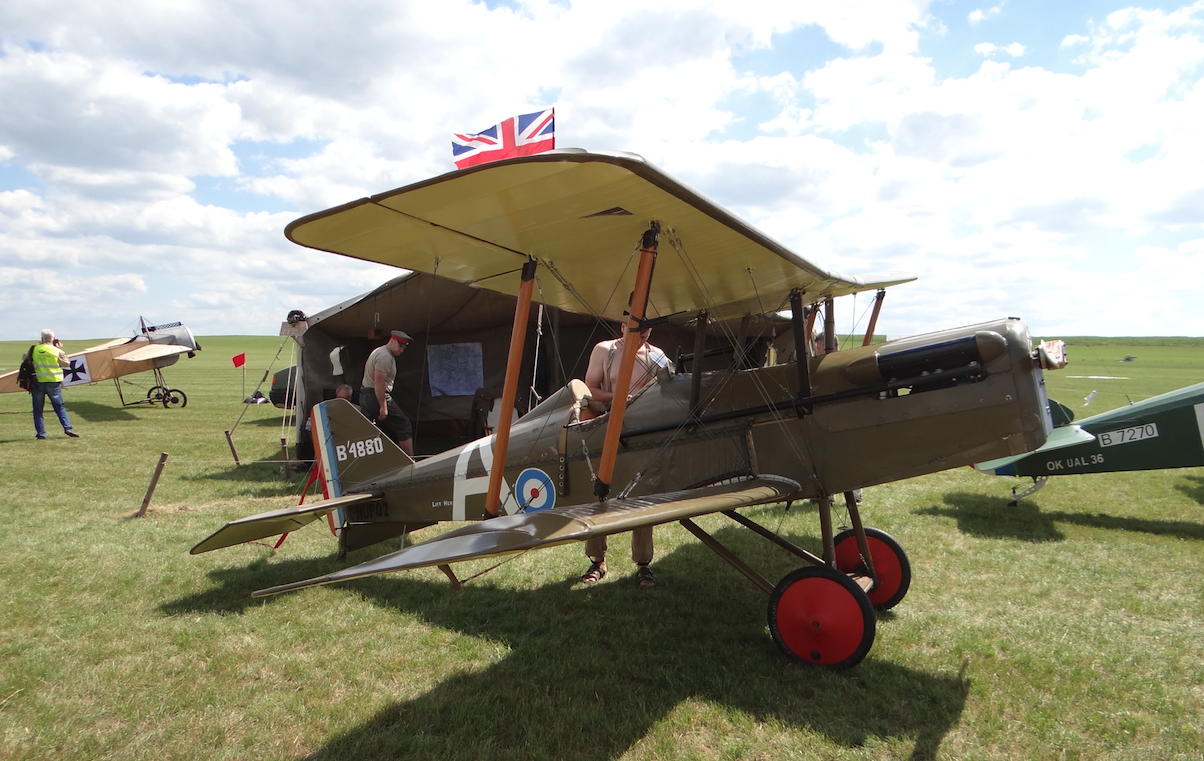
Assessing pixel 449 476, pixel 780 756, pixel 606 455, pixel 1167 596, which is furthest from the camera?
pixel 449 476

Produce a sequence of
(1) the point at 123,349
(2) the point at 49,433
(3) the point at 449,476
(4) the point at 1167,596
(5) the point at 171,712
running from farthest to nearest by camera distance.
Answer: (1) the point at 123,349 < (2) the point at 49,433 < (3) the point at 449,476 < (4) the point at 1167,596 < (5) the point at 171,712

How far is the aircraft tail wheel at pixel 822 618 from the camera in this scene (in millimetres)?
3281

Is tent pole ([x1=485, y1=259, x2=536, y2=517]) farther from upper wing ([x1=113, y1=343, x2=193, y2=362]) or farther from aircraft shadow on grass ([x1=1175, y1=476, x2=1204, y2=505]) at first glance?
upper wing ([x1=113, y1=343, x2=193, y2=362])

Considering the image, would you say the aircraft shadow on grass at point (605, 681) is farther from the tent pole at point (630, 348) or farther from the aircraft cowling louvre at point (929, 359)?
the aircraft cowling louvre at point (929, 359)

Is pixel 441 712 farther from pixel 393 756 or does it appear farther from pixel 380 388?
pixel 380 388

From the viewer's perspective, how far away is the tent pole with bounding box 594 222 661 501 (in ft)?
10.7

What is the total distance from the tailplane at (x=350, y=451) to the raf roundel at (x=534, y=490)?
123 cm

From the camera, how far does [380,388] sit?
25.7 feet

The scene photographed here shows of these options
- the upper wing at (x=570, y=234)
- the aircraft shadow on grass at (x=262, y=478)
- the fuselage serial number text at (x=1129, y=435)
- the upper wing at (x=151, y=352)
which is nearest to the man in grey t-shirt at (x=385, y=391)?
the aircraft shadow on grass at (x=262, y=478)

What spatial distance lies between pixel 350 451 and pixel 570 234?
3.12 meters

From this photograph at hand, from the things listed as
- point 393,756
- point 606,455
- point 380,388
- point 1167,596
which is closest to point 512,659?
point 393,756

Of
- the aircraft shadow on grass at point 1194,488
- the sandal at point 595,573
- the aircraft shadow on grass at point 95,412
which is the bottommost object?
the aircraft shadow on grass at point 1194,488

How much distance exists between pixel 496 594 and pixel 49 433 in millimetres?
12605

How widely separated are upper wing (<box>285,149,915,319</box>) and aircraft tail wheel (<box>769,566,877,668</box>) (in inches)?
73.0
